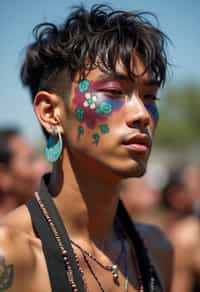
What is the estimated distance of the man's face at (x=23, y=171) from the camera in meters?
6.89

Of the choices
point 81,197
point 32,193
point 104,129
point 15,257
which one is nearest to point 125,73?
point 104,129

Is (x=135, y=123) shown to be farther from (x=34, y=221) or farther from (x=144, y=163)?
(x=34, y=221)

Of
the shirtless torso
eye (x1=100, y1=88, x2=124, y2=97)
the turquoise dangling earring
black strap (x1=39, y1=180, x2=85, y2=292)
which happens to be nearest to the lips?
eye (x1=100, y1=88, x2=124, y2=97)

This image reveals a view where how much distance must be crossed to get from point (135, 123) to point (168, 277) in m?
1.29

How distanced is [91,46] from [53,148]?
65cm

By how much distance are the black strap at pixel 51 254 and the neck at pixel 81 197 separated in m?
0.20

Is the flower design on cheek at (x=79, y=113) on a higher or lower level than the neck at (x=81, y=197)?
higher

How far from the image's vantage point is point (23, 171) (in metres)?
7.04

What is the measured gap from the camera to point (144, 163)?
12.9ft

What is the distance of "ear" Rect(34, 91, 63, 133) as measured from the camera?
161 inches

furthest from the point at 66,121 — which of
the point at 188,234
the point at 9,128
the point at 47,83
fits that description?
the point at 9,128

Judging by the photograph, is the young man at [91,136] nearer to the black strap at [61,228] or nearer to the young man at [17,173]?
the black strap at [61,228]

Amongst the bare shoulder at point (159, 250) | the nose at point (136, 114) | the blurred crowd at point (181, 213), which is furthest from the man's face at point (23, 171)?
the nose at point (136, 114)

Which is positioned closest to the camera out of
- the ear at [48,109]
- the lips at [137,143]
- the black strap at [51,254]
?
the black strap at [51,254]
